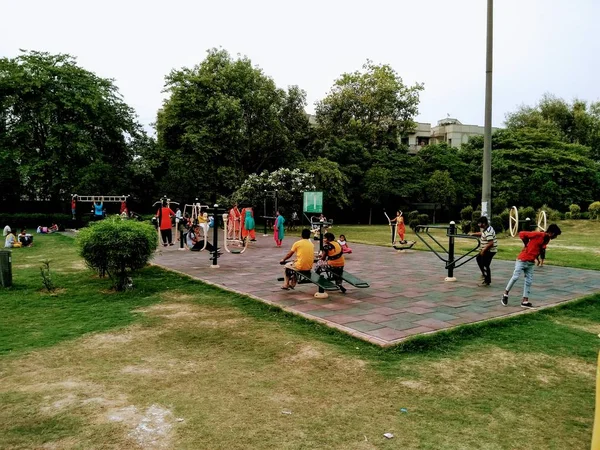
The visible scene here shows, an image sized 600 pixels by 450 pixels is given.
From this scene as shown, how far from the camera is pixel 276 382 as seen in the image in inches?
181

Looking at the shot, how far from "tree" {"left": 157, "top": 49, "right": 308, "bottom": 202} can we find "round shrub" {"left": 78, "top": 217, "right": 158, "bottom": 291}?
55.0 ft

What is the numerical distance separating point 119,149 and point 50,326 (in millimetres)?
25192

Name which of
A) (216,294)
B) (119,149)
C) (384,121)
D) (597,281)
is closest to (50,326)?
(216,294)

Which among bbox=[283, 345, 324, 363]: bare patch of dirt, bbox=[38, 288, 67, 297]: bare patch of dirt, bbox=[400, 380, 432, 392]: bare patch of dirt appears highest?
bbox=[38, 288, 67, 297]: bare patch of dirt

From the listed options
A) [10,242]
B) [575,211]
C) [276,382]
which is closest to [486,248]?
[276,382]

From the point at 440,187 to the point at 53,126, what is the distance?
2536cm

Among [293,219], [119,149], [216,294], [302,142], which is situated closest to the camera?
[216,294]

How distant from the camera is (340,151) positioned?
33.6 m

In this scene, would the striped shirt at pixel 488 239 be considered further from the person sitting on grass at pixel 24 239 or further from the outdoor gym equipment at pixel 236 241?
the person sitting on grass at pixel 24 239

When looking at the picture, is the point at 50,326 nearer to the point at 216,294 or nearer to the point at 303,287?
the point at 216,294

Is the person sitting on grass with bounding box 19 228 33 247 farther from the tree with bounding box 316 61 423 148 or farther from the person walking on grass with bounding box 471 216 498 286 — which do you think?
the tree with bounding box 316 61 423 148

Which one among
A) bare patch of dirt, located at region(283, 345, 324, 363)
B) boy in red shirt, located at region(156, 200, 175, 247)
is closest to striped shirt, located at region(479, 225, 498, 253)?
bare patch of dirt, located at region(283, 345, 324, 363)

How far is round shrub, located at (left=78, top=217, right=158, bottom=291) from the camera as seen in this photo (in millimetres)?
8828

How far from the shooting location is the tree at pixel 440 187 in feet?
115
